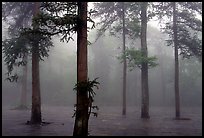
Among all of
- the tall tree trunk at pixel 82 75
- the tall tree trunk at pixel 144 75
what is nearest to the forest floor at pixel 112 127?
the tall tree trunk at pixel 144 75

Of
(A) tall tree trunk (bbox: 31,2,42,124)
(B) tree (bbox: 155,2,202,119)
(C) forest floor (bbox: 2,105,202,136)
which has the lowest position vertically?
(C) forest floor (bbox: 2,105,202,136)

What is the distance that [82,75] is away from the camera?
1059 cm

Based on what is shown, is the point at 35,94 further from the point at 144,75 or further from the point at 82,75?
the point at 82,75

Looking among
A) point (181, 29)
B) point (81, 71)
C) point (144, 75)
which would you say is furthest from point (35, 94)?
point (181, 29)

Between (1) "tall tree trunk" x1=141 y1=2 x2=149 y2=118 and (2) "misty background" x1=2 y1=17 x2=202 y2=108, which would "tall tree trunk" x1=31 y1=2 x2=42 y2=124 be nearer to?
(1) "tall tree trunk" x1=141 y1=2 x2=149 y2=118

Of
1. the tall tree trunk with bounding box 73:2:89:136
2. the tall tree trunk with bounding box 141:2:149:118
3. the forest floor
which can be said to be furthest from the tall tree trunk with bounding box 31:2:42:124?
the tall tree trunk with bounding box 73:2:89:136

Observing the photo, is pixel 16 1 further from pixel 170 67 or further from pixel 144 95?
pixel 170 67

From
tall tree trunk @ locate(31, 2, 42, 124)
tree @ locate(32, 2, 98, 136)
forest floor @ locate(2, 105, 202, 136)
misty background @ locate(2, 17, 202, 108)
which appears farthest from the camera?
misty background @ locate(2, 17, 202, 108)

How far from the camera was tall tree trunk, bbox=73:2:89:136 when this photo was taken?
33.7 feet

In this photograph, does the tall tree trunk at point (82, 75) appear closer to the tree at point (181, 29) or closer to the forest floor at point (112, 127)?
the forest floor at point (112, 127)

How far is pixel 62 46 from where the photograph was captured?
187 ft

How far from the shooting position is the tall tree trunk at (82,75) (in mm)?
10281

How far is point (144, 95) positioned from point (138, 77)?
83.5 ft

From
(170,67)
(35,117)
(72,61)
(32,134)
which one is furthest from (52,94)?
(32,134)
